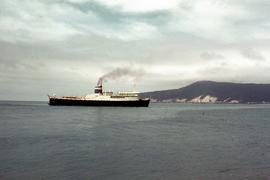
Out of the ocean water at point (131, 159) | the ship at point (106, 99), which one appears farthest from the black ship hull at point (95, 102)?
the ocean water at point (131, 159)

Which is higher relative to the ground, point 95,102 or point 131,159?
point 95,102

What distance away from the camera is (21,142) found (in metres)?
43.0

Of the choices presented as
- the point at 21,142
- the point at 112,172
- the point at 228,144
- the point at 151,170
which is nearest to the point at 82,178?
the point at 112,172

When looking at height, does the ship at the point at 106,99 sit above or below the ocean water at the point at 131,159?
above

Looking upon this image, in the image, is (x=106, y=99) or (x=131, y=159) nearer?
(x=131, y=159)

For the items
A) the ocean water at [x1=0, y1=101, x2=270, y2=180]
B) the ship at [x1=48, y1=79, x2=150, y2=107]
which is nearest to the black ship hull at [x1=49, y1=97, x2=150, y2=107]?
the ship at [x1=48, y1=79, x2=150, y2=107]

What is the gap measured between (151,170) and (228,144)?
1871 cm

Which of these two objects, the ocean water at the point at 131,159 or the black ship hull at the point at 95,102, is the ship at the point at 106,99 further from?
the ocean water at the point at 131,159

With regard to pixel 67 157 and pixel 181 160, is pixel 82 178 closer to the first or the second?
→ pixel 67 157

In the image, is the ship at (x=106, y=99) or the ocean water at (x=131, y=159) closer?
the ocean water at (x=131, y=159)

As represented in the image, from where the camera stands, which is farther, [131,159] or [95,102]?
[95,102]

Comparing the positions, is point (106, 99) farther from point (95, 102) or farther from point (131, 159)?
point (131, 159)

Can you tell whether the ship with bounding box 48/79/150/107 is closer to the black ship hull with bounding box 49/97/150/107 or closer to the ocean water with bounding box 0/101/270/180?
the black ship hull with bounding box 49/97/150/107

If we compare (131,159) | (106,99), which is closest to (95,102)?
(106,99)
